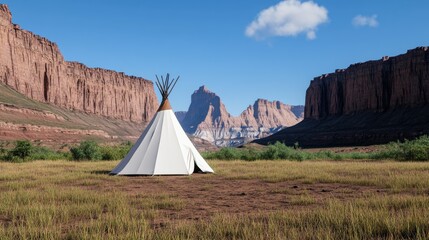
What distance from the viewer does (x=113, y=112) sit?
16212 cm

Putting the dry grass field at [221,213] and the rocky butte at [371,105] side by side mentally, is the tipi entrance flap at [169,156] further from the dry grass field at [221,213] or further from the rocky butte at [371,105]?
the rocky butte at [371,105]

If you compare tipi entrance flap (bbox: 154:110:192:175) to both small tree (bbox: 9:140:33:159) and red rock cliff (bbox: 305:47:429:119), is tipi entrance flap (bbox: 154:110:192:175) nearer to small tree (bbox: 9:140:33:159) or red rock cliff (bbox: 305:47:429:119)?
small tree (bbox: 9:140:33:159)

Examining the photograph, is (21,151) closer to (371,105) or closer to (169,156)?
(169,156)

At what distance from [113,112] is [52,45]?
132ft

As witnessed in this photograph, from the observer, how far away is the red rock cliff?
101625mm

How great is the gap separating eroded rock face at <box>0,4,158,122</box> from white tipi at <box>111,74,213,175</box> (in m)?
89.5

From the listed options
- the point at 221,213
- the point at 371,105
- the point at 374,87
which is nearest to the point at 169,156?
the point at 221,213

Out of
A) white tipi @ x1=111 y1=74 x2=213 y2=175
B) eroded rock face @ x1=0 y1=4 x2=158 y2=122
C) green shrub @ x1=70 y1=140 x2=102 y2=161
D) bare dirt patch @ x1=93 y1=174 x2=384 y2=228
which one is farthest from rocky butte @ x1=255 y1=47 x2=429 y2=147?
eroded rock face @ x1=0 y1=4 x2=158 y2=122

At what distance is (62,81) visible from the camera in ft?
427

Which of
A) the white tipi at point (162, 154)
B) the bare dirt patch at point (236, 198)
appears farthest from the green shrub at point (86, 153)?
the bare dirt patch at point (236, 198)

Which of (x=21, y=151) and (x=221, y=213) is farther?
(x=21, y=151)

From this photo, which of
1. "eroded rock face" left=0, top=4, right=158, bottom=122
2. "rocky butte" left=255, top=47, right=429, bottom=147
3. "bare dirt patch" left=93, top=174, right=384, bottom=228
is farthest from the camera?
"eroded rock face" left=0, top=4, right=158, bottom=122

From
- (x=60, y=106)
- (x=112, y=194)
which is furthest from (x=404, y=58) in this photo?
(x=112, y=194)

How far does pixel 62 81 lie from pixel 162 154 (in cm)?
12279
